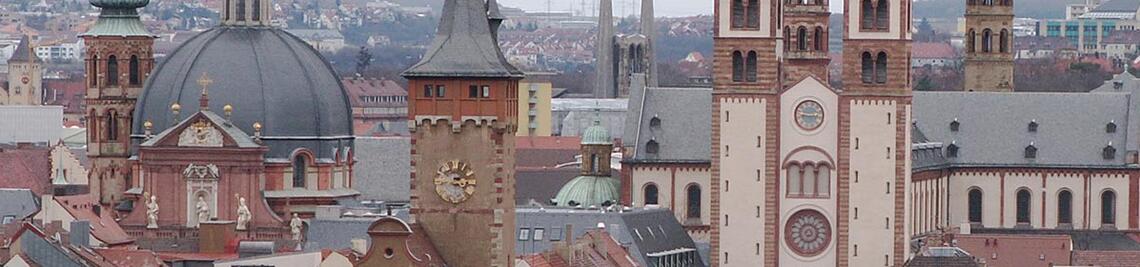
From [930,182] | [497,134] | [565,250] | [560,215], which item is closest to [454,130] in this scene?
[497,134]

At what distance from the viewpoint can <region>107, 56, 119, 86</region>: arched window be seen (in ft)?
400

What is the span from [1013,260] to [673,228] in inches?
409

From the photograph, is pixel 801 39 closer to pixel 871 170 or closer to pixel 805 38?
pixel 805 38

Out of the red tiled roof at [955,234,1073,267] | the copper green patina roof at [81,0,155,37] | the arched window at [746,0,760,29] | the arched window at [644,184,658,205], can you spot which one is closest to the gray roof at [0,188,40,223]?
the copper green patina roof at [81,0,155,37]

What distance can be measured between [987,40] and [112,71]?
121ft

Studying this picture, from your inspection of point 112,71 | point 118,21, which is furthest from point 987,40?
point 112,71

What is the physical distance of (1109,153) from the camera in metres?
140

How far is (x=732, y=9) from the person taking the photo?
423ft

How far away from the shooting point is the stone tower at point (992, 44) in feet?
486

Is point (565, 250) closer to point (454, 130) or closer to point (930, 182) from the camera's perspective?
point (454, 130)

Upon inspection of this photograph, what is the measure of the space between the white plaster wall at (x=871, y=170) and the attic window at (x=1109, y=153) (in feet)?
45.9

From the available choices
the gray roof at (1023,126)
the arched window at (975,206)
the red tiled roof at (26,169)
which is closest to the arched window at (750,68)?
the gray roof at (1023,126)

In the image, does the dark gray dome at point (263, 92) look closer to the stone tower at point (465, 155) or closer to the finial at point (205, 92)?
the finial at point (205, 92)

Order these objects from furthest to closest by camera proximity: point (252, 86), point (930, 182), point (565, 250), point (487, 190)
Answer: point (930, 182), point (252, 86), point (565, 250), point (487, 190)
